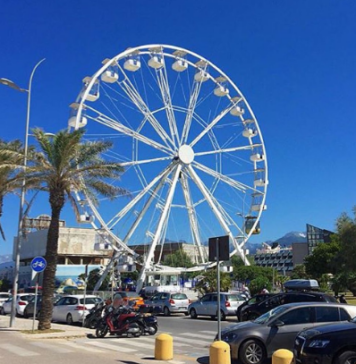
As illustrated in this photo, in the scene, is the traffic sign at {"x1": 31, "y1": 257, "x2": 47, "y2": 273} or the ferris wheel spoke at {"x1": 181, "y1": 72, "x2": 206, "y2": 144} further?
the ferris wheel spoke at {"x1": 181, "y1": 72, "x2": 206, "y2": 144}

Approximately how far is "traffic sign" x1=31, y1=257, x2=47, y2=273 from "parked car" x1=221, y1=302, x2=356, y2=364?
9.61 m

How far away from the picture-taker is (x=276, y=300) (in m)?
20.3

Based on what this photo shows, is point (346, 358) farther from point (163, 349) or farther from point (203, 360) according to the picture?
point (163, 349)

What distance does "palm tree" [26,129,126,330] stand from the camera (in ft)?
63.5

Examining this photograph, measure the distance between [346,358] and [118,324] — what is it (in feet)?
33.2

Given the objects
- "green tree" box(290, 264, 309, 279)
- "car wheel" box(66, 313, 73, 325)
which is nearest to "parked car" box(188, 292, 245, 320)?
"car wheel" box(66, 313, 73, 325)

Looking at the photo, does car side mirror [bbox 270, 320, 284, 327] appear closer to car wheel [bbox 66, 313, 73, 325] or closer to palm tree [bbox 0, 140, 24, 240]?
palm tree [bbox 0, 140, 24, 240]

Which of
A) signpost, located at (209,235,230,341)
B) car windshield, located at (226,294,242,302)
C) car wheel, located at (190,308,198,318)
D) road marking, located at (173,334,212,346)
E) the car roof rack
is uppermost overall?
signpost, located at (209,235,230,341)

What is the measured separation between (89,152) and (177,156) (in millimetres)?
18059

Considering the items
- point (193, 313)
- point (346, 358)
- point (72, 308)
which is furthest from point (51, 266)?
point (346, 358)

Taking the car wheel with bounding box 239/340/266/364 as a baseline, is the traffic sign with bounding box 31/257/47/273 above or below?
above

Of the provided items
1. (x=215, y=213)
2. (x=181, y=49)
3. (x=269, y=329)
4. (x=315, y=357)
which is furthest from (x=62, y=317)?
(x=181, y=49)

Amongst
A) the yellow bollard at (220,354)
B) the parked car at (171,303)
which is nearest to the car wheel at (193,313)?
the parked car at (171,303)

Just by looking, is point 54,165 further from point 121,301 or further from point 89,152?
point 121,301
